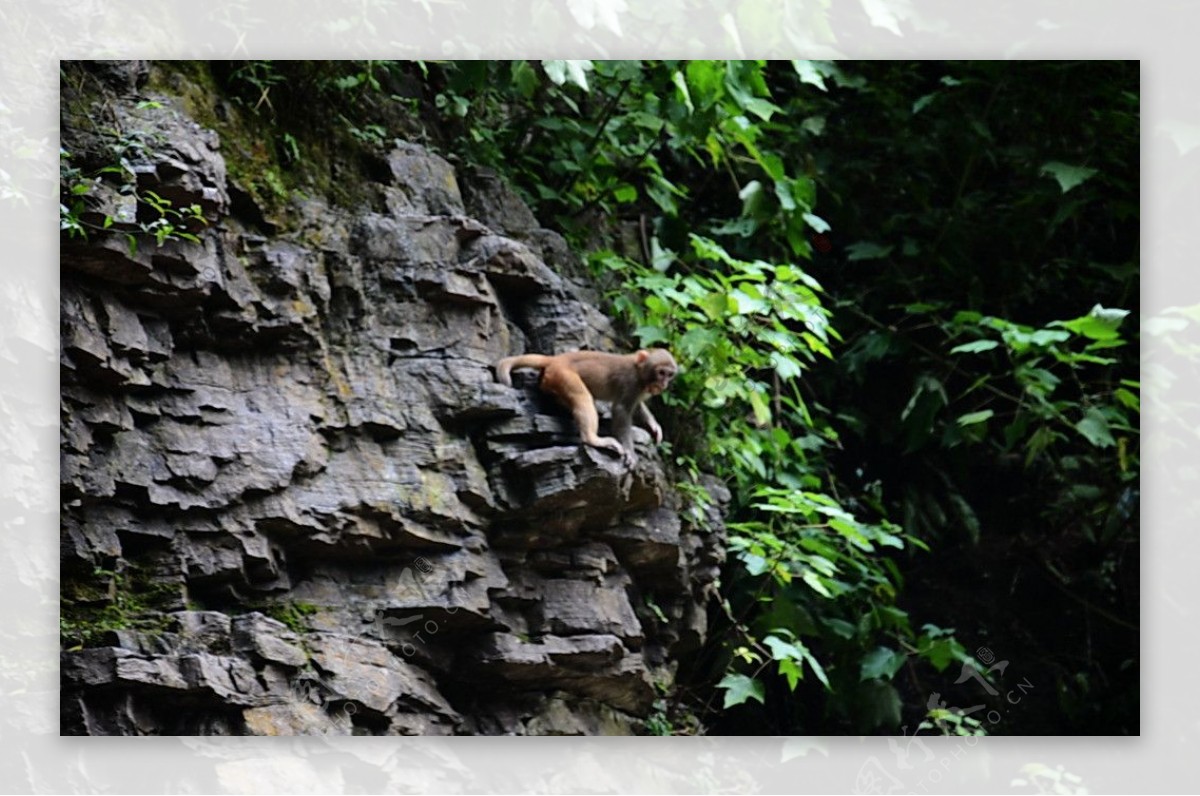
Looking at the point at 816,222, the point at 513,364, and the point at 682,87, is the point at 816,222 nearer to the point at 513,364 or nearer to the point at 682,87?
the point at 682,87

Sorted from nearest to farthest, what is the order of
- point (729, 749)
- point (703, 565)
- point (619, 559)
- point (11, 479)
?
1. point (11, 479)
2. point (729, 749)
3. point (619, 559)
4. point (703, 565)

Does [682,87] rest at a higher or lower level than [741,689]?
higher

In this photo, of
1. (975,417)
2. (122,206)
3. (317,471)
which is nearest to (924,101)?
(975,417)

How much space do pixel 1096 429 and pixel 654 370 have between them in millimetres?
1830

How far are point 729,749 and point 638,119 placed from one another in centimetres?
247

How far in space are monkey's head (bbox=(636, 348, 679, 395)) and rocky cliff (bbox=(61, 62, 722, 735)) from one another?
0.24 m

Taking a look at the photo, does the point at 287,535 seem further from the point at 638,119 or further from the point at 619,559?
the point at 638,119

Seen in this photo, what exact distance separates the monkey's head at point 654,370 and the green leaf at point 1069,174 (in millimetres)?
1698

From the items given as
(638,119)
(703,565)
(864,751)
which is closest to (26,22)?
(638,119)

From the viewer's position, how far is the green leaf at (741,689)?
4918 millimetres

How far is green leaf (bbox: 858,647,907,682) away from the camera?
509cm

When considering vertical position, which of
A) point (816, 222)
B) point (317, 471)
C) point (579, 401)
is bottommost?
point (317, 471)

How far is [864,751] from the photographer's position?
15.0ft

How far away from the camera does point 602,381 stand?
4.69 meters
